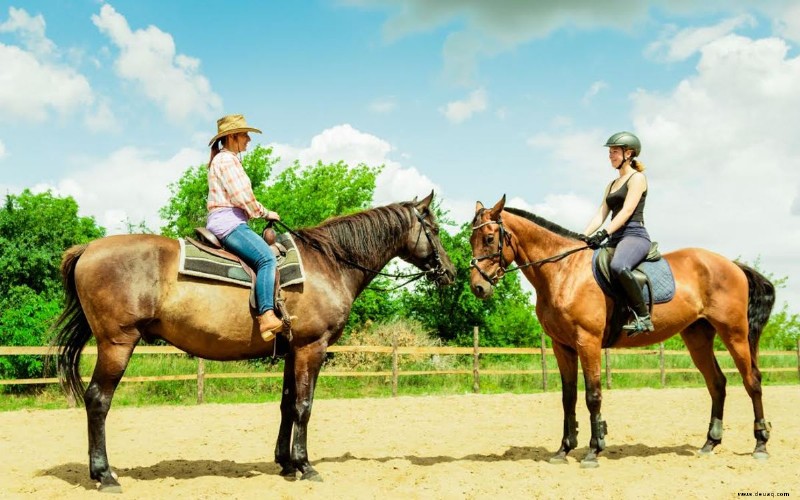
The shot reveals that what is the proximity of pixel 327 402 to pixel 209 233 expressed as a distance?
28.4 ft

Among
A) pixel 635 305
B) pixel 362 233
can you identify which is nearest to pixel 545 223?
pixel 635 305

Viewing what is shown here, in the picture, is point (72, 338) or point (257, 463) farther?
point (257, 463)

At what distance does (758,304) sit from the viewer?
782 cm

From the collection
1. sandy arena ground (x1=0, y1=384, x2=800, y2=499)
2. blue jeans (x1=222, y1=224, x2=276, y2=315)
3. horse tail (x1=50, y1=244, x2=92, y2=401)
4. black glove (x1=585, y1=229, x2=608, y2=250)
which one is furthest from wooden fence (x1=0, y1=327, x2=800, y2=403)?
black glove (x1=585, y1=229, x2=608, y2=250)

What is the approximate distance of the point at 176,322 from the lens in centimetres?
560

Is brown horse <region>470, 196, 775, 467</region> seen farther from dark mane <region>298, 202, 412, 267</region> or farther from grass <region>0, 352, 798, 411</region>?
grass <region>0, 352, 798, 411</region>

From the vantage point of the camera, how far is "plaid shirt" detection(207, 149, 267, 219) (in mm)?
5812

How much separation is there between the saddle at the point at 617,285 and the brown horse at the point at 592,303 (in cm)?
7

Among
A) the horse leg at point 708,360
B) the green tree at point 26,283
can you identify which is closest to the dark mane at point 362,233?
the horse leg at point 708,360

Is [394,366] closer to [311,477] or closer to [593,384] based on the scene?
[593,384]

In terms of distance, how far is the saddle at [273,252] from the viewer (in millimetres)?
5688

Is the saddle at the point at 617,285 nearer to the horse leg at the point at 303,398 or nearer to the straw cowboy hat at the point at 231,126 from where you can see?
the horse leg at the point at 303,398

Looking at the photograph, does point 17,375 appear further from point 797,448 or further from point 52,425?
point 797,448

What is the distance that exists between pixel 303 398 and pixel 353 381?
1324 centimetres
